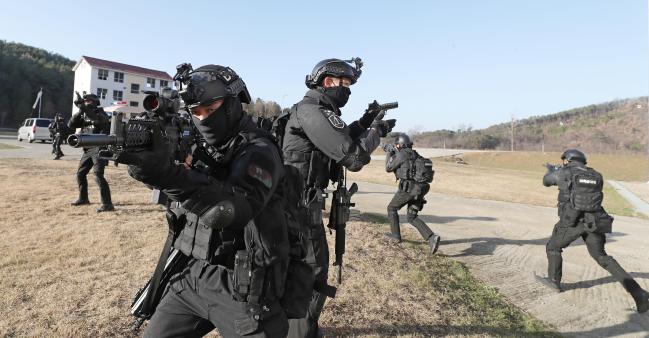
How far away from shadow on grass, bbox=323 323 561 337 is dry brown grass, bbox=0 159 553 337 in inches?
0.4

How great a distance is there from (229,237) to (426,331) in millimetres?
2915

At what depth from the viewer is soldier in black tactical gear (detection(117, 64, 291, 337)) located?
182 cm

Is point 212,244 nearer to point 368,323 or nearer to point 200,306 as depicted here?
point 200,306

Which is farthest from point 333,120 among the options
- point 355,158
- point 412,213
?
point 412,213

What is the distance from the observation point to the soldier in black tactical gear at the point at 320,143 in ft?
10.0

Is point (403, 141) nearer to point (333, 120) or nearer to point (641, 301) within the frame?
point (641, 301)

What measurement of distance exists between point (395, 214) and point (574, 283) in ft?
9.41

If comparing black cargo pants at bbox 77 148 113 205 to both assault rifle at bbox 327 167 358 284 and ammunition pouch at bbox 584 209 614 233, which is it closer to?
assault rifle at bbox 327 167 358 284

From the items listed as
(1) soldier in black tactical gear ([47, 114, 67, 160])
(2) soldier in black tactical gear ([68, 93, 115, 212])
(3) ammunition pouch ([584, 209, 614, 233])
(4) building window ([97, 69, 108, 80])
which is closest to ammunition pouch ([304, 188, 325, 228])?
(1) soldier in black tactical gear ([47, 114, 67, 160])

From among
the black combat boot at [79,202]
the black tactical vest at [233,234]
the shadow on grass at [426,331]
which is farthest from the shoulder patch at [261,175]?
the black combat boot at [79,202]

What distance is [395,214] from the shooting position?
24.2 ft

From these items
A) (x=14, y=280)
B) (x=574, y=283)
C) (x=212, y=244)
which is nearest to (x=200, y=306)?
(x=212, y=244)

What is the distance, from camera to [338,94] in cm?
354

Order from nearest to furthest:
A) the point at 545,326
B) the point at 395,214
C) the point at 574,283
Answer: the point at 545,326 < the point at 574,283 < the point at 395,214
